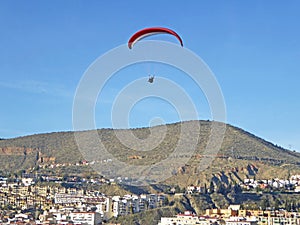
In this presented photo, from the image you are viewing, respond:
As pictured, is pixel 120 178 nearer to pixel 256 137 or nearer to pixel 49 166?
pixel 49 166

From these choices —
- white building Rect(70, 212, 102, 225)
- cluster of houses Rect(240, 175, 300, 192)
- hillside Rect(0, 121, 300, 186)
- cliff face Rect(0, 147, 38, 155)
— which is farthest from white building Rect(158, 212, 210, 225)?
cliff face Rect(0, 147, 38, 155)

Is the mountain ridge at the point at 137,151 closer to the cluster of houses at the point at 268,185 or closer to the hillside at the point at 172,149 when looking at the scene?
the hillside at the point at 172,149

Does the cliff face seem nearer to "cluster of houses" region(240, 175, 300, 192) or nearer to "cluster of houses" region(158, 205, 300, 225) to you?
"cluster of houses" region(240, 175, 300, 192)

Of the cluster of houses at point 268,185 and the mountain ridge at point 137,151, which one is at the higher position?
the mountain ridge at point 137,151

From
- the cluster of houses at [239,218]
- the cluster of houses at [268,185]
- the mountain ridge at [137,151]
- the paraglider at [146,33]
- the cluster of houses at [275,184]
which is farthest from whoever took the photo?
the mountain ridge at [137,151]

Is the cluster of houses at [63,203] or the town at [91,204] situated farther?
the cluster of houses at [63,203]

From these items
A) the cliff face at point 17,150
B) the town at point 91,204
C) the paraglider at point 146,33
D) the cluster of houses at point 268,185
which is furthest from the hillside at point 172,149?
the paraglider at point 146,33

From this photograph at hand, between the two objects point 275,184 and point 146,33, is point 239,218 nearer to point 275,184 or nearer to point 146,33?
point 275,184
